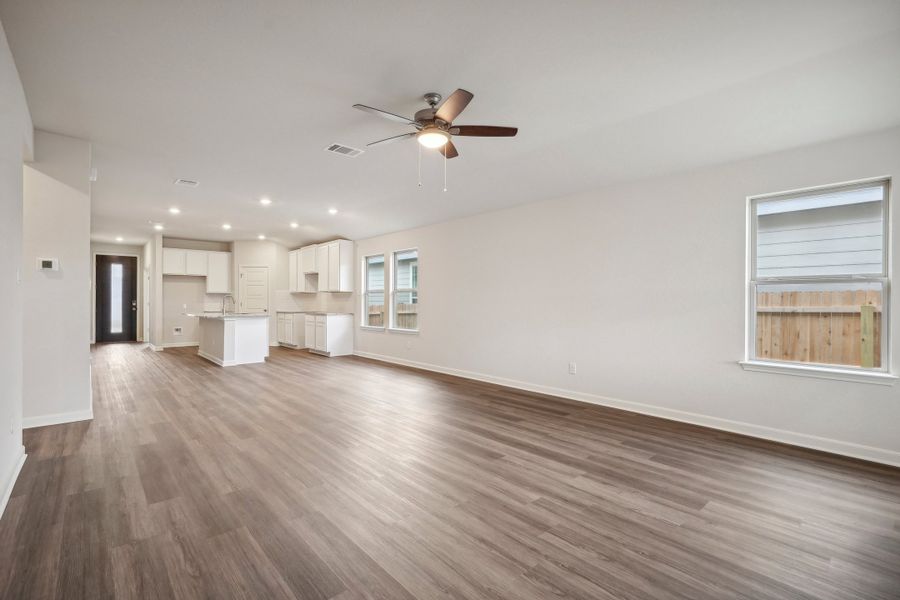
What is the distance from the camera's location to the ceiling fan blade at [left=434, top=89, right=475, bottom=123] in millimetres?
2566

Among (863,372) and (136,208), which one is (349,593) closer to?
(863,372)

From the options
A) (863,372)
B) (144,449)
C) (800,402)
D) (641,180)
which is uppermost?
(641,180)

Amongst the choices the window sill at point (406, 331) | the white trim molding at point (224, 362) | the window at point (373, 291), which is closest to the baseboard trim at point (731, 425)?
the window sill at point (406, 331)

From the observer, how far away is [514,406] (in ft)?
15.2

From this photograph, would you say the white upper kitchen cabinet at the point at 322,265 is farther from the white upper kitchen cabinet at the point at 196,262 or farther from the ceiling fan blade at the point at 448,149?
the ceiling fan blade at the point at 448,149

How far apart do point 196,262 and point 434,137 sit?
30.5 ft

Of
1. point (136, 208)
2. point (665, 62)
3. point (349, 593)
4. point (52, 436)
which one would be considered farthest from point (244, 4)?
point (136, 208)

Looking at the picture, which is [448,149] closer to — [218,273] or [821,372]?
[821,372]

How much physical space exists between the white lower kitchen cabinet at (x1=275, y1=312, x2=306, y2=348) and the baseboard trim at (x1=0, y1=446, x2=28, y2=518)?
274 inches

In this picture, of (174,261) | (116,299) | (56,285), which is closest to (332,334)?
(174,261)

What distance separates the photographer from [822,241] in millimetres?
3484

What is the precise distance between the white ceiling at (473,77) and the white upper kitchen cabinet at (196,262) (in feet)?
19.3

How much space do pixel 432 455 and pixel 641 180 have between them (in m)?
3.54

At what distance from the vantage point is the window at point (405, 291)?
7.59 meters
